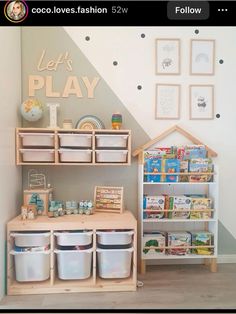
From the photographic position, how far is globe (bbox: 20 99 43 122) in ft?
7.12

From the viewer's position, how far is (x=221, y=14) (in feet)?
3.17

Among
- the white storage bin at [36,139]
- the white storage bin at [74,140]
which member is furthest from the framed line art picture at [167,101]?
the white storage bin at [36,139]

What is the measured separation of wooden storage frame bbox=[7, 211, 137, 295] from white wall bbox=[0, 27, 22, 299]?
3.0 inches

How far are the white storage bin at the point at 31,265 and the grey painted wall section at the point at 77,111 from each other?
584mm

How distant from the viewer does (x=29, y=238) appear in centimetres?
191

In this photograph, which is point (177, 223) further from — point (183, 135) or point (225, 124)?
point (225, 124)

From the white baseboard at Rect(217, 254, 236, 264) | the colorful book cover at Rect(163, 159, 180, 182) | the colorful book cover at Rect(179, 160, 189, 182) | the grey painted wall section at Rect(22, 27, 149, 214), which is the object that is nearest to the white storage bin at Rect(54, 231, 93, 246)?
the grey painted wall section at Rect(22, 27, 149, 214)

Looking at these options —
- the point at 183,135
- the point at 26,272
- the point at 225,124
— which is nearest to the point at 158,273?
the point at 26,272

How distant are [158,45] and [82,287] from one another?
209cm

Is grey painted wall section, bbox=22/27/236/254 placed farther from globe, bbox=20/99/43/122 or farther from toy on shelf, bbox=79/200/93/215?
toy on shelf, bbox=79/200/93/215

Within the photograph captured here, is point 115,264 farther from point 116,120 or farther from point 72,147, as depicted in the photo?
point 116,120

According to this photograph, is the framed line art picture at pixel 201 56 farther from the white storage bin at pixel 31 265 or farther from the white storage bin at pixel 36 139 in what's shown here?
the white storage bin at pixel 31 265

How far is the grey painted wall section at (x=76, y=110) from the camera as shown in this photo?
91.7 inches

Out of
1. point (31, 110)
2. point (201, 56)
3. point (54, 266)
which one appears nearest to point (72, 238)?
point (54, 266)
